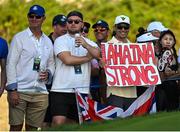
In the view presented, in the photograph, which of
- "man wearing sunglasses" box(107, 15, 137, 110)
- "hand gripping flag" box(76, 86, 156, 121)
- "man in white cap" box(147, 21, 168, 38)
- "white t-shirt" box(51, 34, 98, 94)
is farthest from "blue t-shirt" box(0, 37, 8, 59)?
"man in white cap" box(147, 21, 168, 38)

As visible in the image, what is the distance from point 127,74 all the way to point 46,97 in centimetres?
121

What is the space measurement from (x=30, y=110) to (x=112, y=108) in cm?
113

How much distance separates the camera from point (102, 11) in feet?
84.1

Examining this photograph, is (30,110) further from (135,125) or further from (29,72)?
(135,125)

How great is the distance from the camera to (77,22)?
9.42 m

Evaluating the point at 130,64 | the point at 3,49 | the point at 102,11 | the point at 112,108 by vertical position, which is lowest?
the point at 112,108

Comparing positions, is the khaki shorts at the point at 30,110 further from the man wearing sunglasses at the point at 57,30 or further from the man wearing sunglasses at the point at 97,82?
the man wearing sunglasses at the point at 97,82

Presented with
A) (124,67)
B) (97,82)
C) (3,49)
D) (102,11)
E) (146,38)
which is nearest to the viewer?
(3,49)

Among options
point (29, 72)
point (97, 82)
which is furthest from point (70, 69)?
point (97, 82)

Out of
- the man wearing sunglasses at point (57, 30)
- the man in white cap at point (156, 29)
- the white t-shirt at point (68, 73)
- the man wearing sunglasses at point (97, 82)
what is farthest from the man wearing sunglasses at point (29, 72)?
the man in white cap at point (156, 29)

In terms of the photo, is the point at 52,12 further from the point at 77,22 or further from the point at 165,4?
the point at 77,22

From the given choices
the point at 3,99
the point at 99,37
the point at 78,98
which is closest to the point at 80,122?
the point at 78,98

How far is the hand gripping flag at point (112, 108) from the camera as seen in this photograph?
31.3 ft

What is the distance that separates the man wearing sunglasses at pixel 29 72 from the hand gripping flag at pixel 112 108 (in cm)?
53
